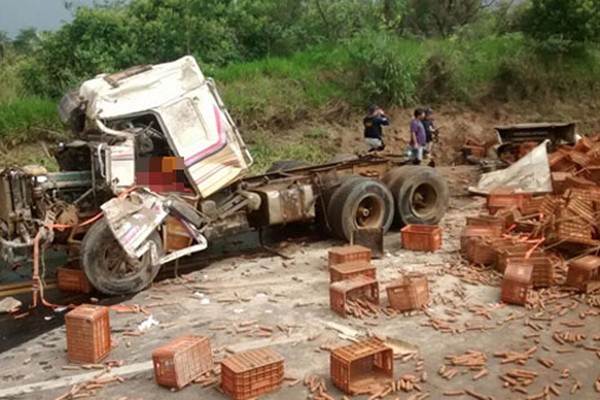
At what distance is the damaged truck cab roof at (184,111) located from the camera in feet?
30.3

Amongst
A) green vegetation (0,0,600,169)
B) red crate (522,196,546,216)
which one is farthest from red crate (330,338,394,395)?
green vegetation (0,0,600,169)

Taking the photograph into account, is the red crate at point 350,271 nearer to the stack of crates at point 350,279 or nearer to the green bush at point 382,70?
the stack of crates at point 350,279

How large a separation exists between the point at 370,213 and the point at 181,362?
232 inches

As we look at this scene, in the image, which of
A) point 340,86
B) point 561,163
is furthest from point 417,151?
point 340,86

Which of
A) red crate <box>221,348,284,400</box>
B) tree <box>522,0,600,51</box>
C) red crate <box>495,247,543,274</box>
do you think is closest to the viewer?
red crate <box>221,348,284,400</box>

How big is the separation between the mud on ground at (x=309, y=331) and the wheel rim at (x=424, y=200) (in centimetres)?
224

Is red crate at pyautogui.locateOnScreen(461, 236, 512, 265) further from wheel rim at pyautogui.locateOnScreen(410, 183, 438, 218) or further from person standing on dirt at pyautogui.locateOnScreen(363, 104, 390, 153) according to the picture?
person standing on dirt at pyautogui.locateOnScreen(363, 104, 390, 153)

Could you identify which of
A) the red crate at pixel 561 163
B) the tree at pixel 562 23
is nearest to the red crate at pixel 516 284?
the red crate at pixel 561 163

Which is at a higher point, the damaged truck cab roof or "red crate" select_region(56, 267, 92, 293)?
the damaged truck cab roof

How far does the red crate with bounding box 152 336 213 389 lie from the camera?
612 centimetres

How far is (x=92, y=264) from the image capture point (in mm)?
8555

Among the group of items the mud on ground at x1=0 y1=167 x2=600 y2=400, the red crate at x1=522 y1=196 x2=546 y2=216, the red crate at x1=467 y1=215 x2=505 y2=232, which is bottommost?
the mud on ground at x1=0 y1=167 x2=600 y2=400

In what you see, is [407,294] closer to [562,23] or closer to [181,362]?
[181,362]

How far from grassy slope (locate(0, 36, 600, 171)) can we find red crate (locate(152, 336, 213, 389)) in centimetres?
1077
